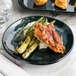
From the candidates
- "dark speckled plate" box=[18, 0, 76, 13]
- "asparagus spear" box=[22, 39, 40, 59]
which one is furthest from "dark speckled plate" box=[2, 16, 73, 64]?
"dark speckled plate" box=[18, 0, 76, 13]

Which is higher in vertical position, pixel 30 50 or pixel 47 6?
pixel 47 6

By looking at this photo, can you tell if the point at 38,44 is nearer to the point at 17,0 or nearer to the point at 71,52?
the point at 71,52

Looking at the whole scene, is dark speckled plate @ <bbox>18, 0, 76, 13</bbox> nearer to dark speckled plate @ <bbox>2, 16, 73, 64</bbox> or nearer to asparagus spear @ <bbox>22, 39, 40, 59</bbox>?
dark speckled plate @ <bbox>2, 16, 73, 64</bbox>

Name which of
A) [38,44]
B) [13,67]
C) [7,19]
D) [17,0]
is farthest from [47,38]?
[17,0]

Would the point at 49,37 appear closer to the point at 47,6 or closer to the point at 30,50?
the point at 30,50

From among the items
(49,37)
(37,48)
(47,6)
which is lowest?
(37,48)

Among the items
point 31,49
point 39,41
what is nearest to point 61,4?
point 39,41
